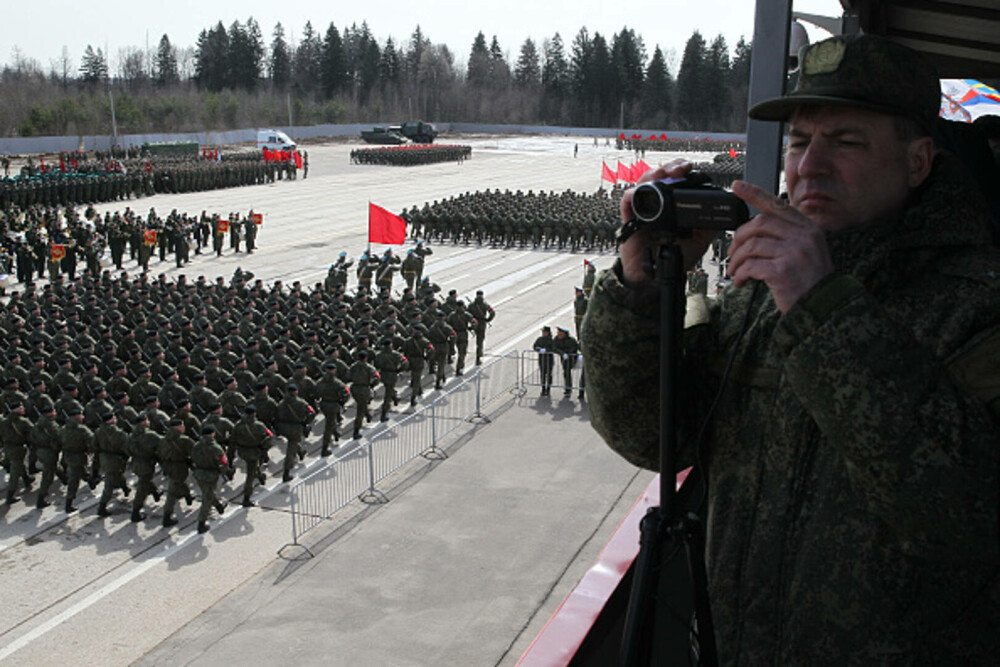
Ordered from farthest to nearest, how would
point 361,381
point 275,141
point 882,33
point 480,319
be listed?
point 275,141
point 480,319
point 361,381
point 882,33

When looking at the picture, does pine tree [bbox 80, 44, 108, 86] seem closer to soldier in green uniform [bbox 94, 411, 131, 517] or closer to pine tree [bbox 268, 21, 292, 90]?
pine tree [bbox 268, 21, 292, 90]

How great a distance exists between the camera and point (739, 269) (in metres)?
1.36

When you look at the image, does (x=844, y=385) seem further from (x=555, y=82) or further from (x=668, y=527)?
(x=555, y=82)

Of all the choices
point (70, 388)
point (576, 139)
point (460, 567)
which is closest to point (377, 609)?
point (460, 567)

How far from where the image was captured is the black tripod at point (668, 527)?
147cm

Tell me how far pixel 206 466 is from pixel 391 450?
300cm

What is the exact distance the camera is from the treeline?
98.1m

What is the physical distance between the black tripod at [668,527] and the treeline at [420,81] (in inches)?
3390

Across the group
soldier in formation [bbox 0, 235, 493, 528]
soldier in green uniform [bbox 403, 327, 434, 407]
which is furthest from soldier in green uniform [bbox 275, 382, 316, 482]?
soldier in green uniform [bbox 403, 327, 434, 407]

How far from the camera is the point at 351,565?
935 centimetres

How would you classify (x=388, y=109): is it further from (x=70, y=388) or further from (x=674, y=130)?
(x=70, y=388)

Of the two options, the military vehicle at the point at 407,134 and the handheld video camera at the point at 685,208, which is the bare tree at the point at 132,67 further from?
the handheld video camera at the point at 685,208

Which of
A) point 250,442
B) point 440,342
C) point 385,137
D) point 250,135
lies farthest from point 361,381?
point 250,135

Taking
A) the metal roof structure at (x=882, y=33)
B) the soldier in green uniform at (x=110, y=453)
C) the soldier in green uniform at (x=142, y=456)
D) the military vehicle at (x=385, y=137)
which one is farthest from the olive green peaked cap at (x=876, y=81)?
the military vehicle at (x=385, y=137)
